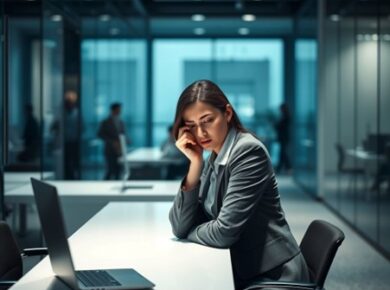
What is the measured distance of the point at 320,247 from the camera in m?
3.35

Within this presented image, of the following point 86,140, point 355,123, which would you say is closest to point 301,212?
point 355,123

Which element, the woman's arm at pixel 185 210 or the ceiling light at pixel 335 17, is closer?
the woman's arm at pixel 185 210

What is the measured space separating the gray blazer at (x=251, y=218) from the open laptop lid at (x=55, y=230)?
2.42 ft

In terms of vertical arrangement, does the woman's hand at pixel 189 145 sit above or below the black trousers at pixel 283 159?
above

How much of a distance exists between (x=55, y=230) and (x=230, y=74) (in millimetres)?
18421

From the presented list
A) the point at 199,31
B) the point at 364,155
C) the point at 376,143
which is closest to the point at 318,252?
the point at 376,143

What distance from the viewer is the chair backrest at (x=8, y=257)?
362 centimetres

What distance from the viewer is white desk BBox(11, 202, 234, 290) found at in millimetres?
2768

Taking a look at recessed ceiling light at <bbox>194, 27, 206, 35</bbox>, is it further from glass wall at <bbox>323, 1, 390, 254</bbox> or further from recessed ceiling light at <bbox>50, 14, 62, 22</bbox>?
recessed ceiling light at <bbox>50, 14, 62, 22</bbox>

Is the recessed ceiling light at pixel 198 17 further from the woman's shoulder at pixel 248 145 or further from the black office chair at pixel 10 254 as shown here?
the woman's shoulder at pixel 248 145

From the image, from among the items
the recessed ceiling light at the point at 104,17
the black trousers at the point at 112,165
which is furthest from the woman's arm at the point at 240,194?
the recessed ceiling light at the point at 104,17

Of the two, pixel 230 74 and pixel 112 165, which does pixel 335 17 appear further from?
pixel 230 74

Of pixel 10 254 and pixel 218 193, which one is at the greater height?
pixel 218 193

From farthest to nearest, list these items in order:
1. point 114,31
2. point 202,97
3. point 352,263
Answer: point 114,31 < point 352,263 < point 202,97
